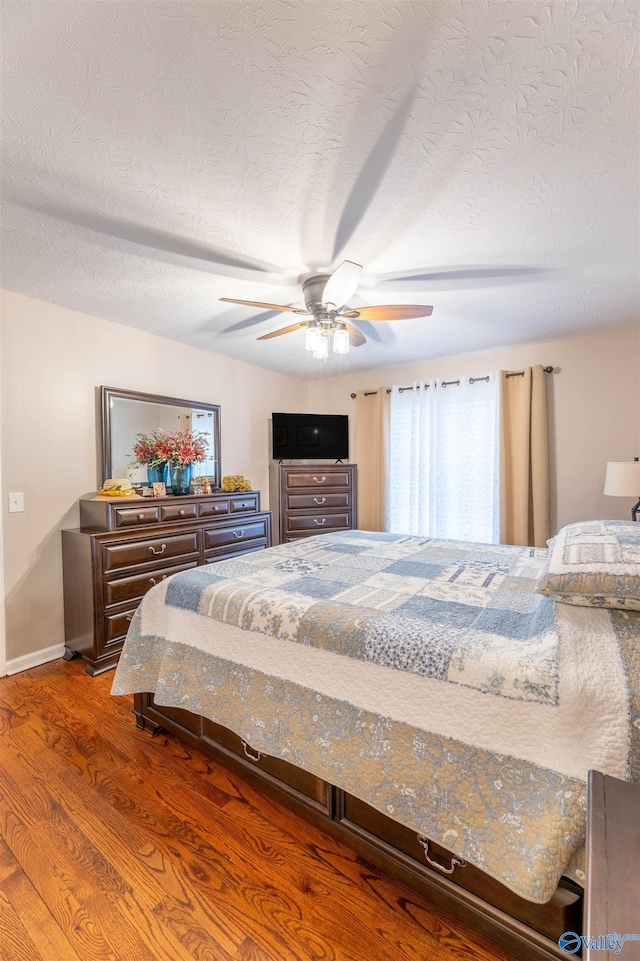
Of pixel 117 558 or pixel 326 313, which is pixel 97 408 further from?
pixel 326 313

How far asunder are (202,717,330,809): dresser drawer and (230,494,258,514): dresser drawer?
213 cm

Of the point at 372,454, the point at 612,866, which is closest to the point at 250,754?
the point at 612,866

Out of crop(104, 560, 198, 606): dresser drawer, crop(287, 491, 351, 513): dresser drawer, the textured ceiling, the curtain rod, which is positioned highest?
the textured ceiling

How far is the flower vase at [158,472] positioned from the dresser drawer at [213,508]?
39 cm

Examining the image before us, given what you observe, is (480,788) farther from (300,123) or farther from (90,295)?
(90,295)

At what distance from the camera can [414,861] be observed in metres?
1.23

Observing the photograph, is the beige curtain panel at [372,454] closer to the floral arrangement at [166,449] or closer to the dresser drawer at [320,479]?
the dresser drawer at [320,479]

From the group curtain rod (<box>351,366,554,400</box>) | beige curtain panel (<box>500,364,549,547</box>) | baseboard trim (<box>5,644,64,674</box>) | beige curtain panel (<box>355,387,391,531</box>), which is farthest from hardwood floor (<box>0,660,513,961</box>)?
curtain rod (<box>351,366,554,400</box>)

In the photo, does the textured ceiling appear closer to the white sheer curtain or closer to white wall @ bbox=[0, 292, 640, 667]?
white wall @ bbox=[0, 292, 640, 667]

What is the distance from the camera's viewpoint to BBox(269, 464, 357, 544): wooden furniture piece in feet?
14.3

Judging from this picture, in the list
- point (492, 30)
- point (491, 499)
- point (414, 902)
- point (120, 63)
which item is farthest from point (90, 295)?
point (491, 499)

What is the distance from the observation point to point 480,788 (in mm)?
1042

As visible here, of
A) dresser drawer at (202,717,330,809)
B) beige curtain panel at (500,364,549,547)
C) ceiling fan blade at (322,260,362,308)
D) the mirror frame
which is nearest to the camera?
dresser drawer at (202,717,330,809)

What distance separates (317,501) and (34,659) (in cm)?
279
